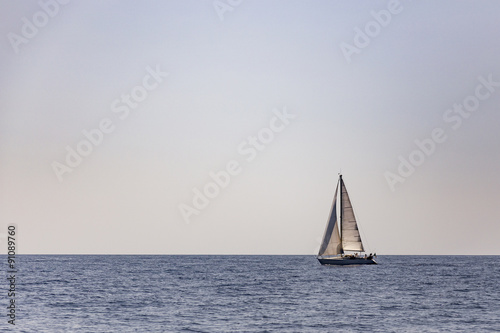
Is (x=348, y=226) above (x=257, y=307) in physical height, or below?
above

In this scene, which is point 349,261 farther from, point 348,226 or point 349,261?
point 348,226

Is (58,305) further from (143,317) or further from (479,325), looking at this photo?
(479,325)

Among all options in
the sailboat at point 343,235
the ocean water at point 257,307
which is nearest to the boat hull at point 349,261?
the sailboat at point 343,235

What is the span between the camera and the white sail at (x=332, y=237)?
12519cm

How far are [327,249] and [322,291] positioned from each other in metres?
47.6

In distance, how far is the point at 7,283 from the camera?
91.6m

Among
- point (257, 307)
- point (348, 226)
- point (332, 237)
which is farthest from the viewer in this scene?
point (332, 237)

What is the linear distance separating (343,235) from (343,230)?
1.19 m

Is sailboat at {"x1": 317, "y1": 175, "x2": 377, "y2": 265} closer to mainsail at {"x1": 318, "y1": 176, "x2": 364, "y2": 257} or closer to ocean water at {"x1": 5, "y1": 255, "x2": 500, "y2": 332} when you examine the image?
mainsail at {"x1": 318, "y1": 176, "x2": 364, "y2": 257}

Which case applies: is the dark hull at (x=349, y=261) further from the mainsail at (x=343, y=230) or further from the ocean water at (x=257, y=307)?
→ the ocean water at (x=257, y=307)

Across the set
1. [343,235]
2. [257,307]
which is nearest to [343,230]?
[343,235]

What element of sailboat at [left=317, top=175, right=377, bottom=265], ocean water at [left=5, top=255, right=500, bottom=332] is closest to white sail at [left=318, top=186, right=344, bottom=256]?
sailboat at [left=317, top=175, right=377, bottom=265]

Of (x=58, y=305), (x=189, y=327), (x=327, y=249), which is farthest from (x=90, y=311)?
(x=327, y=249)

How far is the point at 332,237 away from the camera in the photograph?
126 m
